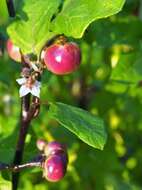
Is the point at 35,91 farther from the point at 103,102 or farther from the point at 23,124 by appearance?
the point at 103,102

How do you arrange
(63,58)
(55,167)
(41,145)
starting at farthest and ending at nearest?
1. (41,145)
2. (55,167)
3. (63,58)

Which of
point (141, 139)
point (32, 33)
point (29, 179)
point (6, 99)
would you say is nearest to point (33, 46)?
point (32, 33)

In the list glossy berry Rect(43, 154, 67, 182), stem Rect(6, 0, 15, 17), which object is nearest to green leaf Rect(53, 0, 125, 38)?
stem Rect(6, 0, 15, 17)

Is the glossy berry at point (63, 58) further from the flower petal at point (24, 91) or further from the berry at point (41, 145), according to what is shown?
the berry at point (41, 145)

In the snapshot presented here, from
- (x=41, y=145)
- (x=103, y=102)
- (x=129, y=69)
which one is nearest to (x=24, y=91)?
(x=41, y=145)

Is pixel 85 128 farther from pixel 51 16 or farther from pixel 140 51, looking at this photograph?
pixel 140 51

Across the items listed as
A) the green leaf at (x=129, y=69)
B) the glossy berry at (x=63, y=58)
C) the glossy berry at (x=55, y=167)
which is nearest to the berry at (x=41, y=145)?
the glossy berry at (x=55, y=167)
